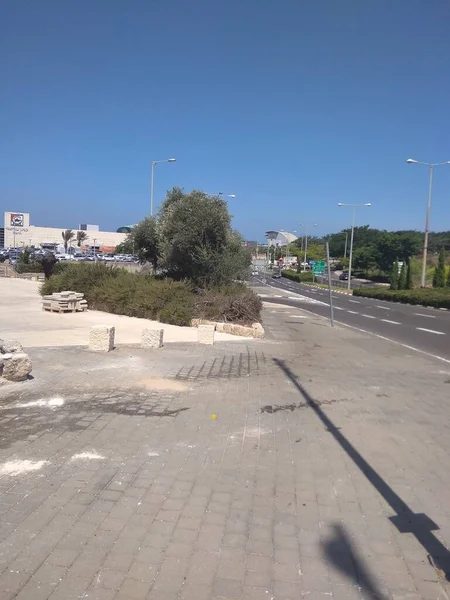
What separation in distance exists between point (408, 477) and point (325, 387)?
3.51 meters

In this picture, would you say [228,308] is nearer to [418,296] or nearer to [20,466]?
[20,466]

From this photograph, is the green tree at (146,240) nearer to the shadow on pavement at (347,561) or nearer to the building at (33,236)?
the shadow on pavement at (347,561)

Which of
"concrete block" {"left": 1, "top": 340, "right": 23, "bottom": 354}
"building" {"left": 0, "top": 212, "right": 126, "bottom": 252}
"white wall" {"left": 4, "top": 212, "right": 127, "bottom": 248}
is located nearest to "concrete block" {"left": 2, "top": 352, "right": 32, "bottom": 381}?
"concrete block" {"left": 1, "top": 340, "right": 23, "bottom": 354}

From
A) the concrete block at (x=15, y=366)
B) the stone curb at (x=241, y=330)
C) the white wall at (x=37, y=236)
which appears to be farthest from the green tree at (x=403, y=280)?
the white wall at (x=37, y=236)

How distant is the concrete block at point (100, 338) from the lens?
31.9ft

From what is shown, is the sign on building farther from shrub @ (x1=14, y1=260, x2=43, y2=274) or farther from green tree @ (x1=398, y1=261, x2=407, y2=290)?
green tree @ (x1=398, y1=261, x2=407, y2=290)

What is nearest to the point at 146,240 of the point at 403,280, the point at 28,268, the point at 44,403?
the point at 44,403

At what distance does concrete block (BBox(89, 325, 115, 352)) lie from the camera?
383 inches

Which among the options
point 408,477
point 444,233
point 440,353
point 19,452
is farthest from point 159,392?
point 444,233

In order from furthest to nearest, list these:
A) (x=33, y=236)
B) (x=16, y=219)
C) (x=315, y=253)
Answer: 1. (x=33, y=236)
2. (x=16, y=219)
3. (x=315, y=253)

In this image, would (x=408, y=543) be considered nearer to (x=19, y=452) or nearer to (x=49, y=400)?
(x=19, y=452)

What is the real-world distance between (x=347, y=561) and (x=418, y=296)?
125 feet

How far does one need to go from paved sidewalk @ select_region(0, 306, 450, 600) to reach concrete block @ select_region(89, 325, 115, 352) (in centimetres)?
175

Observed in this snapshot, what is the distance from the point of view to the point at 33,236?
150m
